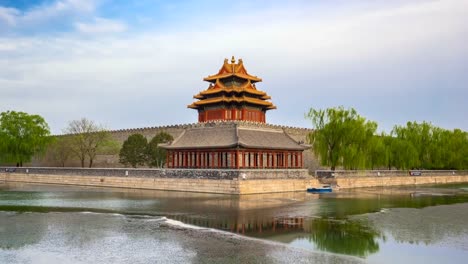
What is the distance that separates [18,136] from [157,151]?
1808cm

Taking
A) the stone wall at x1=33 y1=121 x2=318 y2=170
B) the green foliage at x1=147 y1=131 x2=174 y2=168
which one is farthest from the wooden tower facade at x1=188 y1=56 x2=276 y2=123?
the stone wall at x1=33 y1=121 x2=318 y2=170

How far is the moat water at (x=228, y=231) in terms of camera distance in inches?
538

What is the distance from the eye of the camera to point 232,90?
4269 centimetres

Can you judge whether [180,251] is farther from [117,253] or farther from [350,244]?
[350,244]

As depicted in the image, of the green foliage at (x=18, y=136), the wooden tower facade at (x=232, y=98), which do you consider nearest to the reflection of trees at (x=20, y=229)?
the wooden tower facade at (x=232, y=98)

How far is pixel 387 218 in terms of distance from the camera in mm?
21922

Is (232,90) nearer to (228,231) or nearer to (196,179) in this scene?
(196,179)

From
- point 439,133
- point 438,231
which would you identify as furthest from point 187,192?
point 439,133

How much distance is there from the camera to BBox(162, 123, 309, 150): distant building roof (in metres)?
36.6

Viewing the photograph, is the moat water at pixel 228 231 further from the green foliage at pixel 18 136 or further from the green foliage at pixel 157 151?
the green foliage at pixel 18 136

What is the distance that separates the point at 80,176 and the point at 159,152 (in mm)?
7804

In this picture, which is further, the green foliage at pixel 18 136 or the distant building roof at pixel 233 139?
the green foliage at pixel 18 136

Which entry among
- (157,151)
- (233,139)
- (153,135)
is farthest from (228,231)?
(153,135)

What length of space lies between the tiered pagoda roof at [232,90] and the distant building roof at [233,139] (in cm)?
366
